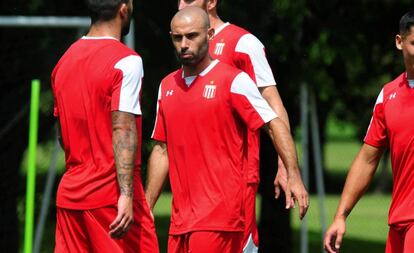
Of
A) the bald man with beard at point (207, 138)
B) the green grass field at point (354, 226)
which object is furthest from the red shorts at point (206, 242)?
the green grass field at point (354, 226)

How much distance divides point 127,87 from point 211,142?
0.75 m

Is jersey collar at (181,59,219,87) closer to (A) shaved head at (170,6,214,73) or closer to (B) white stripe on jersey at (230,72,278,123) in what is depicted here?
(A) shaved head at (170,6,214,73)

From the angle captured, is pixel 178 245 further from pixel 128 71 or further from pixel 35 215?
pixel 35 215

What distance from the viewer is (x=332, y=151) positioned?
7250 centimetres

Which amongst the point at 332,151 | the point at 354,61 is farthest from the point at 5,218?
the point at 332,151

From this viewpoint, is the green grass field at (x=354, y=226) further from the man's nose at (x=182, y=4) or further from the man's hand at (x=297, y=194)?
the man's hand at (x=297, y=194)

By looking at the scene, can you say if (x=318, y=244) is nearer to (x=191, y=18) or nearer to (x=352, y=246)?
(x=352, y=246)

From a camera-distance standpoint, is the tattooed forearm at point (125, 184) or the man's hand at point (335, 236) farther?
the man's hand at point (335, 236)

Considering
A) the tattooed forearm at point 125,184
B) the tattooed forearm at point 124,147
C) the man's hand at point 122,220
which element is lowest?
the man's hand at point 122,220

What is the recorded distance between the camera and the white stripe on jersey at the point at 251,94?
7.14m

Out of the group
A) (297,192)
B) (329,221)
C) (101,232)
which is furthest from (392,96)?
(329,221)

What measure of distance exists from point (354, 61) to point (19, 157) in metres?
4.88

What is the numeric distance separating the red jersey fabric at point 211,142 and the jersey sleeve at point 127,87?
0.56m

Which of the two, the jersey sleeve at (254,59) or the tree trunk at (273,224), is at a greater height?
the jersey sleeve at (254,59)
